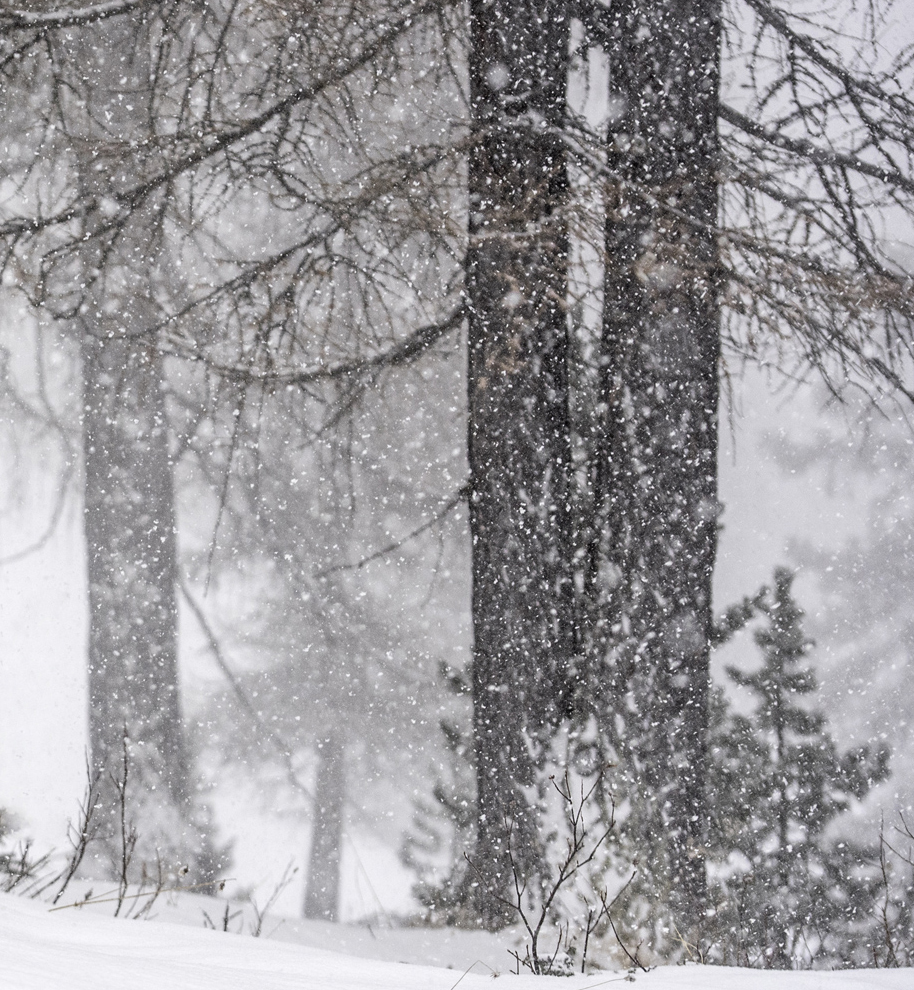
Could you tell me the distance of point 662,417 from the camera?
7.95ft

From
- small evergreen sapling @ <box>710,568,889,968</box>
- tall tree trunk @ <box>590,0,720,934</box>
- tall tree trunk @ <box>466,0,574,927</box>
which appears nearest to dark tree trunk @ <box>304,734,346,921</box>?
tall tree trunk @ <box>466,0,574,927</box>

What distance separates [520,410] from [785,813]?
158cm

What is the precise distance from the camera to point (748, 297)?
260 cm

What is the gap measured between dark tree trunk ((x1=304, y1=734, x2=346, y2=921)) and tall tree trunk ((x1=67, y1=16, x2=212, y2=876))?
513 mm

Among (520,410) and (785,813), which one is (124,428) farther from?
(785,813)

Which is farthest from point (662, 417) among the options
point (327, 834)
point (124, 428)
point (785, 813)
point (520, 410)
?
point (124, 428)

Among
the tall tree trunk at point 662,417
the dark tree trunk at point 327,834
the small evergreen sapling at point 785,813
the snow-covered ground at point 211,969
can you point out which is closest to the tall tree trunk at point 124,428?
the dark tree trunk at point 327,834

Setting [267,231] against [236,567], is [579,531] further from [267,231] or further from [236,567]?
[267,231]

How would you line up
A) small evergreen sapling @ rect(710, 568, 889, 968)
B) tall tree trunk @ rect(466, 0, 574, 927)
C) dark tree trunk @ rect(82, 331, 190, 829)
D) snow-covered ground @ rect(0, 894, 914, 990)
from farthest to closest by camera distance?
dark tree trunk @ rect(82, 331, 190, 829), tall tree trunk @ rect(466, 0, 574, 927), small evergreen sapling @ rect(710, 568, 889, 968), snow-covered ground @ rect(0, 894, 914, 990)

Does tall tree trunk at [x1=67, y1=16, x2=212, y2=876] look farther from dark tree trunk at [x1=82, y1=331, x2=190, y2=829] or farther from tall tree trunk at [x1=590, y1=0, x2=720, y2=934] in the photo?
tall tree trunk at [x1=590, y1=0, x2=720, y2=934]

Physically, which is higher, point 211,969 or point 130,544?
point 130,544

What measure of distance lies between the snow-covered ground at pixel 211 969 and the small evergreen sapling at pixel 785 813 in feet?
2.84

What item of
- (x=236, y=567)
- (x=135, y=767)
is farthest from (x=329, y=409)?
(x=135, y=767)

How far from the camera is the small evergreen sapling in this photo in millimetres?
2391
